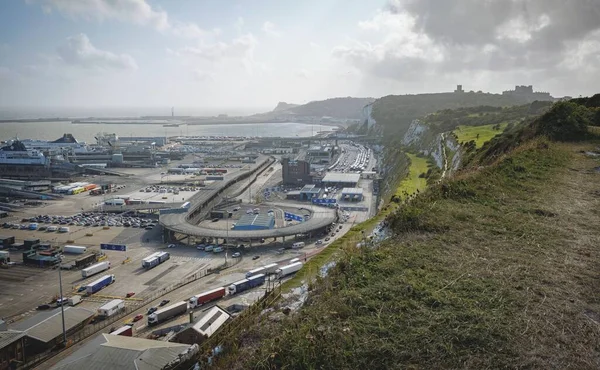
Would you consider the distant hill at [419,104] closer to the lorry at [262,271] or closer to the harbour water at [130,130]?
the harbour water at [130,130]

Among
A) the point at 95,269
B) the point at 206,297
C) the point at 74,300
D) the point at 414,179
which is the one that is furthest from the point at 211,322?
the point at 414,179

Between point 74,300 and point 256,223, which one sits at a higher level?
point 256,223

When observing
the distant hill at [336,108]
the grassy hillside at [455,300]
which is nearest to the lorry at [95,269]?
the grassy hillside at [455,300]

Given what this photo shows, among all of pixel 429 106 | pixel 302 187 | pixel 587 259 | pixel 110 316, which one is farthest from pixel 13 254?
pixel 429 106

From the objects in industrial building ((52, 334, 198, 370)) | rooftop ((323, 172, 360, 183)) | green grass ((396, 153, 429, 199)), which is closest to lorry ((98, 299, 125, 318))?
industrial building ((52, 334, 198, 370))

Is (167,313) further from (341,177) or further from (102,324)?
(341,177)
